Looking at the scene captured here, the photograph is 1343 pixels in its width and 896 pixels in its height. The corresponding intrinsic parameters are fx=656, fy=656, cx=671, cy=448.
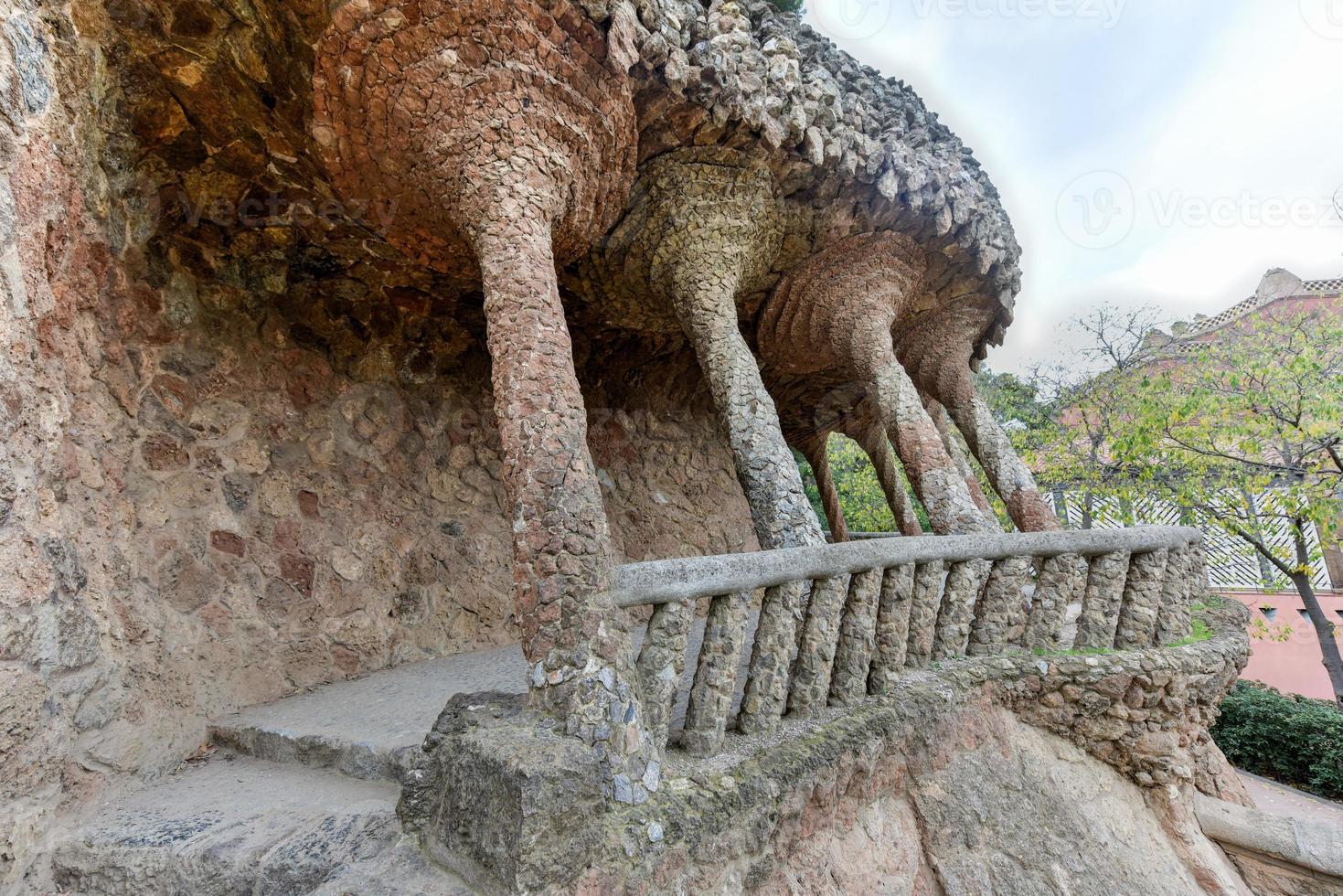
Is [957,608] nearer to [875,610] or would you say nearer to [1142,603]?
[875,610]

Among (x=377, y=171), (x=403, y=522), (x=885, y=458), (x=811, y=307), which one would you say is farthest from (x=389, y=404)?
(x=885, y=458)

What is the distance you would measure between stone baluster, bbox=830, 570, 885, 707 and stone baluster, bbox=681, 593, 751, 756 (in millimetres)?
572

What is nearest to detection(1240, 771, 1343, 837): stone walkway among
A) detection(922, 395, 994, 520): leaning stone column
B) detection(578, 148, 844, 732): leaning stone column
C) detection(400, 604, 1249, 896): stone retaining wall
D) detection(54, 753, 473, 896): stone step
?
detection(400, 604, 1249, 896): stone retaining wall

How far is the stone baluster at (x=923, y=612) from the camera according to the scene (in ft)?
8.49

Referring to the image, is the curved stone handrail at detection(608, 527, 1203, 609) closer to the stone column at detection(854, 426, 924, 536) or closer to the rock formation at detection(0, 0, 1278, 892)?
the rock formation at detection(0, 0, 1278, 892)

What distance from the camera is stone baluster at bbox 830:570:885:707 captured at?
7.56 ft

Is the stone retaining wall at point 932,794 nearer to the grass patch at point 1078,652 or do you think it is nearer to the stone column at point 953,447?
the grass patch at point 1078,652

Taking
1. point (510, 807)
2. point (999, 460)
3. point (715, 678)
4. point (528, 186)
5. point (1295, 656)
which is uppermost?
point (528, 186)

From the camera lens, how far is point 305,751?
221 centimetres

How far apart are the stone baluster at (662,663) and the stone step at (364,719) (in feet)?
2.55

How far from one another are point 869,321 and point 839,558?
2327mm

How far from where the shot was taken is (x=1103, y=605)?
312cm

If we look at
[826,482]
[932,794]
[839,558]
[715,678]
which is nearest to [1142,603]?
[932,794]

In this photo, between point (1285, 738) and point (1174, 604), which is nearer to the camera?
point (1174, 604)
